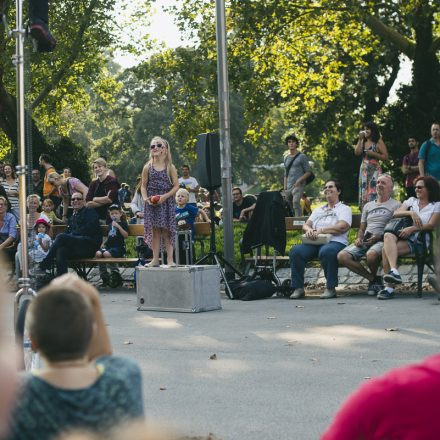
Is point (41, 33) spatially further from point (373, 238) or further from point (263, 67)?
point (263, 67)

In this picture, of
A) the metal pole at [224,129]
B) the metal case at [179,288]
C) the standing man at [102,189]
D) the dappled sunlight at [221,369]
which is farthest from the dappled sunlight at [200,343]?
the standing man at [102,189]

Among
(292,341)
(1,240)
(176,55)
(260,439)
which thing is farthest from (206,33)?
(260,439)

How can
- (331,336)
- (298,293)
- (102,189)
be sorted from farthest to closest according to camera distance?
1. (102,189)
2. (298,293)
3. (331,336)

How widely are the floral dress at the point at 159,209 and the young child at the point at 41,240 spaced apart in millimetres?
3218

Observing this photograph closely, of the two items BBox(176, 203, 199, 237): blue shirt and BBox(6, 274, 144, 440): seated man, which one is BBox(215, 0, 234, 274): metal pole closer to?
BBox(176, 203, 199, 237): blue shirt

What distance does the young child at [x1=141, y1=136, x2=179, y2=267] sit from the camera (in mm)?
14625

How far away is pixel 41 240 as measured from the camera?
17.7 m

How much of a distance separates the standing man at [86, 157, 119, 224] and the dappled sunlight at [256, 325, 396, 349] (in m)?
7.55

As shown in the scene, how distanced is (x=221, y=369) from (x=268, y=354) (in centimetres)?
85

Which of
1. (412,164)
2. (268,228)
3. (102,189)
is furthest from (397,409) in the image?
(412,164)

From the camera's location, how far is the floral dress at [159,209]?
14695mm

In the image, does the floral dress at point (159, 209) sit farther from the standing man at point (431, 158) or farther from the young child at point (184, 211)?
the standing man at point (431, 158)

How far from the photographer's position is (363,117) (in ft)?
148

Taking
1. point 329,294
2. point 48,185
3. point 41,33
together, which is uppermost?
point 41,33
